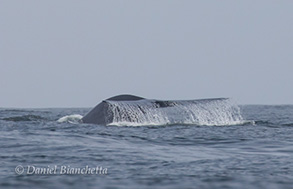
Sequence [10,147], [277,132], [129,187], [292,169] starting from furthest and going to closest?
[277,132] < [10,147] < [292,169] < [129,187]

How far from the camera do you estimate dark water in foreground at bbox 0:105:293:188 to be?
833cm

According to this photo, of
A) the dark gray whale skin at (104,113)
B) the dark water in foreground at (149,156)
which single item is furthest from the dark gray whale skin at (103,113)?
the dark water in foreground at (149,156)

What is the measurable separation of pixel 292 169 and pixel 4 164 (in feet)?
13.6

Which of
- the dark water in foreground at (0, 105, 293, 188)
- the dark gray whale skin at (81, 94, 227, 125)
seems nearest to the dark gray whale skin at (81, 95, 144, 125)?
the dark gray whale skin at (81, 94, 227, 125)

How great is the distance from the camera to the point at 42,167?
9.33m

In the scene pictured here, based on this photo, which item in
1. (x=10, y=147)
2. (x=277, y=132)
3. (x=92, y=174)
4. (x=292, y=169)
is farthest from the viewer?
(x=277, y=132)

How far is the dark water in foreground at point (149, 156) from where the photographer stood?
8.33 m

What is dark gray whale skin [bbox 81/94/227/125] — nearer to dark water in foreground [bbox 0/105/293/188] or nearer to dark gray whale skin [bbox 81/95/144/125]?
dark gray whale skin [bbox 81/95/144/125]

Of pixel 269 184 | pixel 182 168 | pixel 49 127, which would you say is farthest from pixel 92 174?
pixel 49 127

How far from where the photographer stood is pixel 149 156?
10836 mm

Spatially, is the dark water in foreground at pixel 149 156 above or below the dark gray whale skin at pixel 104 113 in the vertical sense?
below

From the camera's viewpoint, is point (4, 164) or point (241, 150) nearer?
point (4, 164)

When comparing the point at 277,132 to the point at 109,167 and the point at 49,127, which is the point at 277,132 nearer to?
the point at 49,127

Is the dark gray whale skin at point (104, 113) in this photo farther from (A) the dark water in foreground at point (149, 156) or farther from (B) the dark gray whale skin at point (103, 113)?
(A) the dark water in foreground at point (149, 156)
